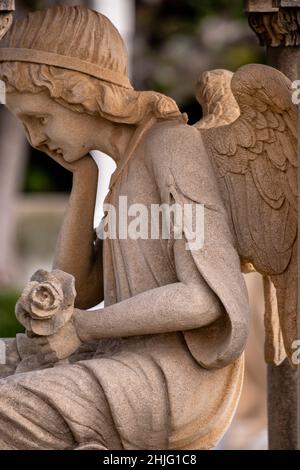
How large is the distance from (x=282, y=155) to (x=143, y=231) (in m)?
0.63

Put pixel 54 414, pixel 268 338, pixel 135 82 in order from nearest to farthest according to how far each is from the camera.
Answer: pixel 54 414 → pixel 268 338 → pixel 135 82

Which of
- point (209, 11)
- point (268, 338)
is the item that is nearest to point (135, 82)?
point (209, 11)

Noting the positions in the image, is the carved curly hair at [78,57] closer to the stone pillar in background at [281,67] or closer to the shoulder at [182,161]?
the shoulder at [182,161]

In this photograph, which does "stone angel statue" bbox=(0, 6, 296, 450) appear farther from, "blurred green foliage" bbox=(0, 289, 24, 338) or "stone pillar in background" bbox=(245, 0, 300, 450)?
"blurred green foliage" bbox=(0, 289, 24, 338)

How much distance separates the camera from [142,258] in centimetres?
760

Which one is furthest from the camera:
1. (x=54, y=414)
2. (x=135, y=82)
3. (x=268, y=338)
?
(x=135, y=82)

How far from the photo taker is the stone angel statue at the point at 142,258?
7332 millimetres

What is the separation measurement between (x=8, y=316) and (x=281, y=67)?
31.3 ft

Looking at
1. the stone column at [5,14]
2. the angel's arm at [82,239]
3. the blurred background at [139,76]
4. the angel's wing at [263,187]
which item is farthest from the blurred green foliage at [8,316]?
the stone column at [5,14]

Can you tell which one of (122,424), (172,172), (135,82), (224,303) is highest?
(135,82)

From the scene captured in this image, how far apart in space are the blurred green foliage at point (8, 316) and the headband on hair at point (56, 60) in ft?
29.3

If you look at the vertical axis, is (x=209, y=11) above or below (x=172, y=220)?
above

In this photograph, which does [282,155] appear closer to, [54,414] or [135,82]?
[54,414]

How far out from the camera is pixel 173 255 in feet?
24.7
